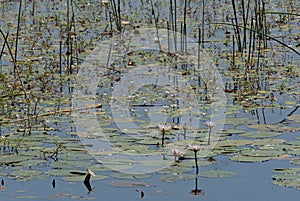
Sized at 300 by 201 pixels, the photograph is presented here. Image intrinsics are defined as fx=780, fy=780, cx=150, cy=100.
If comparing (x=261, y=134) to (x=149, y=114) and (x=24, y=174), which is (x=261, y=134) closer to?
(x=149, y=114)

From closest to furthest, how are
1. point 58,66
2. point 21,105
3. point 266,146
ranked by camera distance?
point 266,146, point 21,105, point 58,66

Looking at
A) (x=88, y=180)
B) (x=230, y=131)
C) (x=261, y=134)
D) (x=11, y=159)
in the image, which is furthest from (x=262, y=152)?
(x=11, y=159)

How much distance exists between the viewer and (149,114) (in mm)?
4742

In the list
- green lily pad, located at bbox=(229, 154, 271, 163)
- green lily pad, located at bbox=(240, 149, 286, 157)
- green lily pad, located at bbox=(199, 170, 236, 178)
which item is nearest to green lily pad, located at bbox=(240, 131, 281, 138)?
green lily pad, located at bbox=(240, 149, 286, 157)

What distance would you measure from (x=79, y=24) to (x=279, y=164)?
489cm

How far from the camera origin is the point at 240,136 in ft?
13.6

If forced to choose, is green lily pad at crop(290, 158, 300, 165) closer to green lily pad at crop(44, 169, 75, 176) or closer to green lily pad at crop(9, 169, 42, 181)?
green lily pad at crop(44, 169, 75, 176)

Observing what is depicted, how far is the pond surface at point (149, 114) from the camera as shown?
3465 millimetres

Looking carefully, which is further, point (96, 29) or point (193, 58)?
point (96, 29)

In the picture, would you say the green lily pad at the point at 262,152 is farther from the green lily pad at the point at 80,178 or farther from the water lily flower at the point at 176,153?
the green lily pad at the point at 80,178

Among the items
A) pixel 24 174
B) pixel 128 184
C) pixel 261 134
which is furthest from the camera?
pixel 261 134

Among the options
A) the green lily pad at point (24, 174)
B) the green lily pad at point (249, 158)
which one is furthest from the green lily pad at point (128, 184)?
the green lily pad at point (249, 158)

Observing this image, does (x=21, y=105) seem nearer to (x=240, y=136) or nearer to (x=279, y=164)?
(x=240, y=136)

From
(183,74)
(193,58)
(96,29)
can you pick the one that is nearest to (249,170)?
(183,74)
